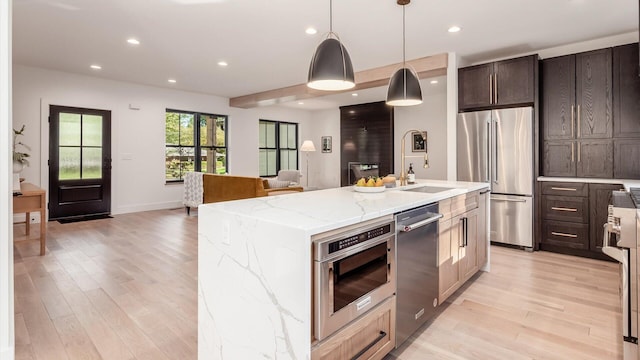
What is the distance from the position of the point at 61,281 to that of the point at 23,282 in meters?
0.30

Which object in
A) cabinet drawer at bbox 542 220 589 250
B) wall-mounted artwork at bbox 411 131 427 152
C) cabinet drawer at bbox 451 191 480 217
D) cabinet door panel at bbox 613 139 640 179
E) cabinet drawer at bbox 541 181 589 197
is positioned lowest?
cabinet drawer at bbox 542 220 589 250

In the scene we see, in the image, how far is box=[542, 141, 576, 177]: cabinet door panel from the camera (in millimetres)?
4125

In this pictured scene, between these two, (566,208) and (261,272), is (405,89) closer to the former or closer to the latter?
(261,272)

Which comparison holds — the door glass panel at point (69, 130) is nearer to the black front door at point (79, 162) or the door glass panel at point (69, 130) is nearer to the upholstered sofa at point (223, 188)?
the black front door at point (79, 162)

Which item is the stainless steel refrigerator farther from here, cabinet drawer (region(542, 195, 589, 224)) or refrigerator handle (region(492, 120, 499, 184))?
cabinet drawer (region(542, 195, 589, 224))

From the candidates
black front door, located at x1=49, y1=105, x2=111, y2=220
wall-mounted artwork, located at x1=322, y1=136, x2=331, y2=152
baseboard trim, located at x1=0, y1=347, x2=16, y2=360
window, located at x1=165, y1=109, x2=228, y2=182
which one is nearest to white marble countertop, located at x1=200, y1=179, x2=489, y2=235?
baseboard trim, located at x1=0, y1=347, x2=16, y2=360

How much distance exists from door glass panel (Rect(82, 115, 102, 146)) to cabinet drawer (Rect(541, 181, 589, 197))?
7475mm

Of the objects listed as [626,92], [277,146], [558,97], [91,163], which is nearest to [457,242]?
[558,97]

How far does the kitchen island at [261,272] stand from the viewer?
4.30 feet

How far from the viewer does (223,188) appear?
5.70 meters

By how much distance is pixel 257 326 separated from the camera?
1.47 m

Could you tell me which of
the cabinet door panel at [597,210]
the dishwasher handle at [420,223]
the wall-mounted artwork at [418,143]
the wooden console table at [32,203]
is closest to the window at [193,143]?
the wooden console table at [32,203]

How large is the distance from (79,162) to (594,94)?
8108mm

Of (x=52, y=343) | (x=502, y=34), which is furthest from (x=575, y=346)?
(x=502, y=34)
